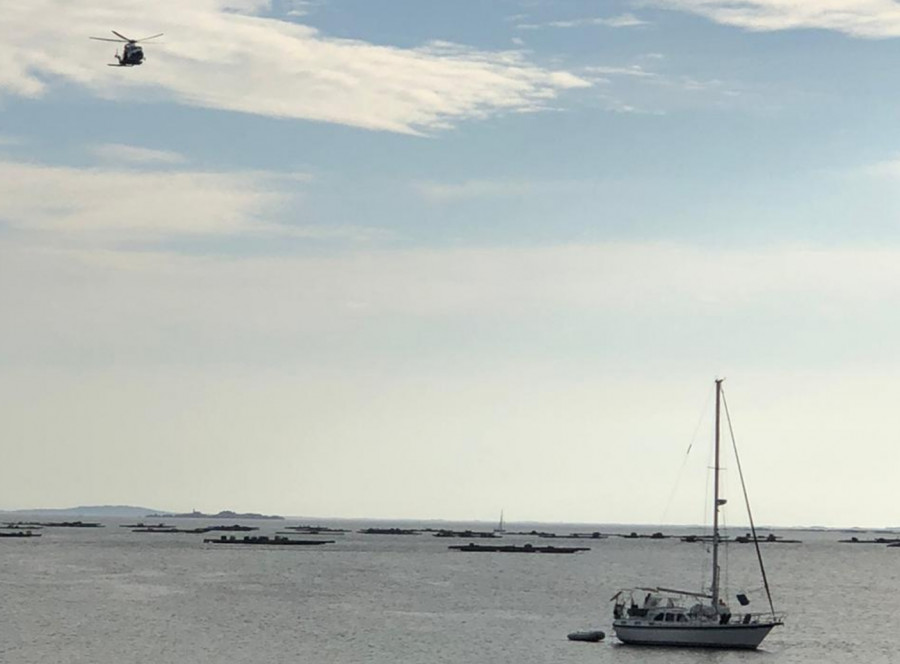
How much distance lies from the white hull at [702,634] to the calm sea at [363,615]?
2.77 feet

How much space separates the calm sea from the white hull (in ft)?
2.77

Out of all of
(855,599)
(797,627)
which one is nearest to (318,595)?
(797,627)

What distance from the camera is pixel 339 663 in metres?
79.2

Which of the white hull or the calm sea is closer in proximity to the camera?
the calm sea

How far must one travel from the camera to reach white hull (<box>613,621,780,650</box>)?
3324 inches

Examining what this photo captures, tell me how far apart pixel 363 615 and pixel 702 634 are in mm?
32149

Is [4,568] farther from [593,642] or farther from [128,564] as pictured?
[593,642]

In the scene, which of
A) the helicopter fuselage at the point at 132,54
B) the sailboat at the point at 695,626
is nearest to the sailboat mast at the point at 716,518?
the sailboat at the point at 695,626

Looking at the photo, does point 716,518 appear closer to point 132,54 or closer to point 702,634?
point 702,634

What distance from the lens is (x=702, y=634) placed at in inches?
3324

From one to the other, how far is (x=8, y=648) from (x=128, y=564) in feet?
334

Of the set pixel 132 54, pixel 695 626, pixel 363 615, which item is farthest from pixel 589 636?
pixel 132 54

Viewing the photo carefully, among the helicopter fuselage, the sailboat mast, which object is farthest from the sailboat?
the helicopter fuselage

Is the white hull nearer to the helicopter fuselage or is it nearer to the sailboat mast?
the sailboat mast
